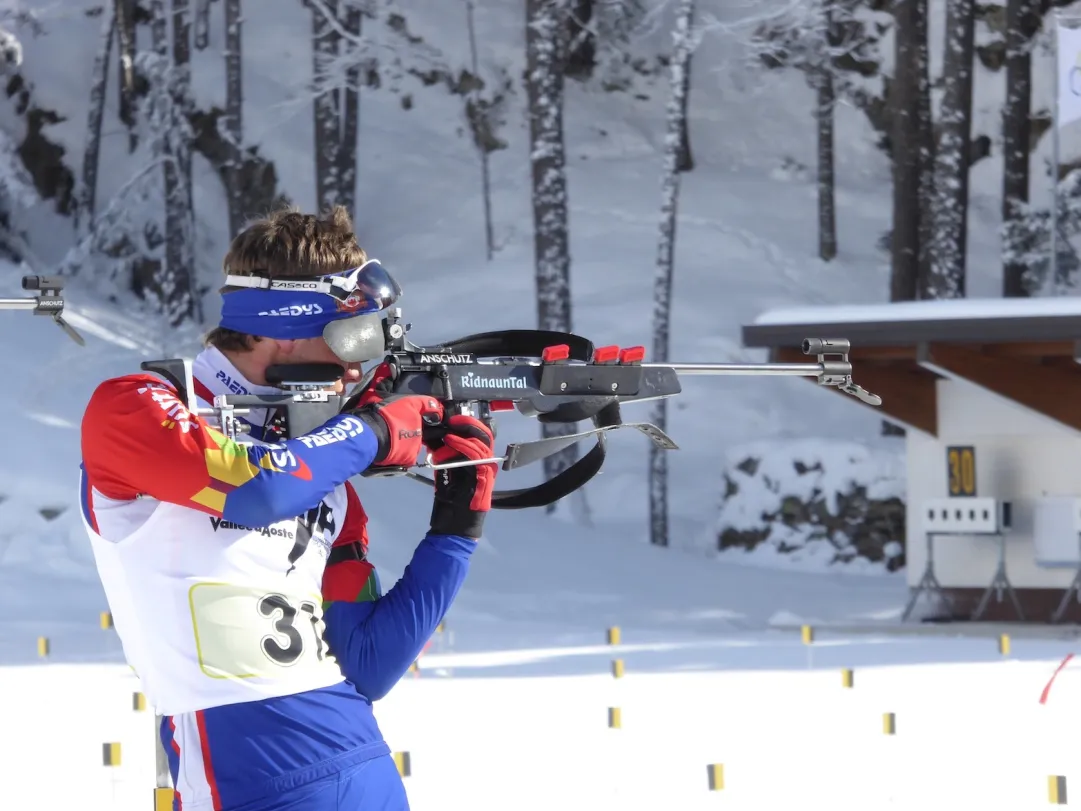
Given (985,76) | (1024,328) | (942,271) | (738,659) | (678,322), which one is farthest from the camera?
(985,76)

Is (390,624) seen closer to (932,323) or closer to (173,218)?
(932,323)

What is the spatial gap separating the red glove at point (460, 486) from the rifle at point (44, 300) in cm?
253

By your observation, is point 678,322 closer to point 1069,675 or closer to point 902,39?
point 902,39

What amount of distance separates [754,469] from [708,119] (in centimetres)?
1968

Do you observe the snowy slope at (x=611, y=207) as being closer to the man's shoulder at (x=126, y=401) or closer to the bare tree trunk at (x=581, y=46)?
the bare tree trunk at (x=581, y=46)

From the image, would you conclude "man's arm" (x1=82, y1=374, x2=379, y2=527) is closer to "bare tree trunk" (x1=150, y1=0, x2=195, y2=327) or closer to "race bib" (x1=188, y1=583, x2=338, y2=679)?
"race bib" (x1=188, y1=583, x2=338, y2=679)

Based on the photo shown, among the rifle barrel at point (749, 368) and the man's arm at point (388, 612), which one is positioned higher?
the rifle barrel at point (749, 368)

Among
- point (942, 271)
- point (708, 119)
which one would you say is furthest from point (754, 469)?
point (708, 119)

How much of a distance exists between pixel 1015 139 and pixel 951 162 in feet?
23.2

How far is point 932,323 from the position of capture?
16.6 m

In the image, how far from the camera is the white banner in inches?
736

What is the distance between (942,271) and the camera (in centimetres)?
2445

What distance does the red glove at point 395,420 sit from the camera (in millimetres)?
2918

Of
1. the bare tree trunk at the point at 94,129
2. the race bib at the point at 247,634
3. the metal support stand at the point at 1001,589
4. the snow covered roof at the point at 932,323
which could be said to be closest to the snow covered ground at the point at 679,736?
the metal support stand at the point at 1001,589
